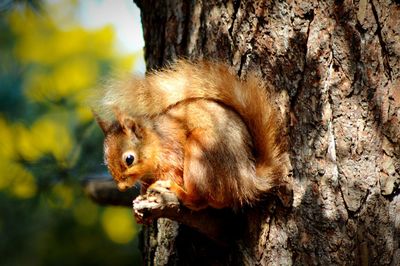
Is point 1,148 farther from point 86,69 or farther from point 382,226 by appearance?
point 382,226

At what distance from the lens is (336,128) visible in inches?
72.5

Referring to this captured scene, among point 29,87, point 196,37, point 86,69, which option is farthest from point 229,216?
point 86,69

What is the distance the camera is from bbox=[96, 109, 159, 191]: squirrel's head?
7.09ft

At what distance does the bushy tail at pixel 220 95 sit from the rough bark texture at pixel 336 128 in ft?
0.16

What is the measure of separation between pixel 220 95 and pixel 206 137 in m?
0.13

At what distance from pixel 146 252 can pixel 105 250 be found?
2.19m

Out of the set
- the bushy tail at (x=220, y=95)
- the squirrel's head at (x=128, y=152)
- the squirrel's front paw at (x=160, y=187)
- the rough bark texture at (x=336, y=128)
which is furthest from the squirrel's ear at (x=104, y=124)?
the rough bark texture at (x=336, y=128)

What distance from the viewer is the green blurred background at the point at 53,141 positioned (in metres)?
3.66

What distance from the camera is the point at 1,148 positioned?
151 inches

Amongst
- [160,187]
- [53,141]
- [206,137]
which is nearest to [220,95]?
[206,137]

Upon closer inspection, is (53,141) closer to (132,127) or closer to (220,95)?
(132,127)

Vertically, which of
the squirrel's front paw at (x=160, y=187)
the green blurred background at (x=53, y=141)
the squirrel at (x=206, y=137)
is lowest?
the squirrel's front paw at (x=160, y=187)

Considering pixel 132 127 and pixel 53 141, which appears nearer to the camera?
pixel 132 127

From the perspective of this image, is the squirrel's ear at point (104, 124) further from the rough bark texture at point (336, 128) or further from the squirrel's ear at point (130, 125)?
the rough bark texture at point (336, 128)
